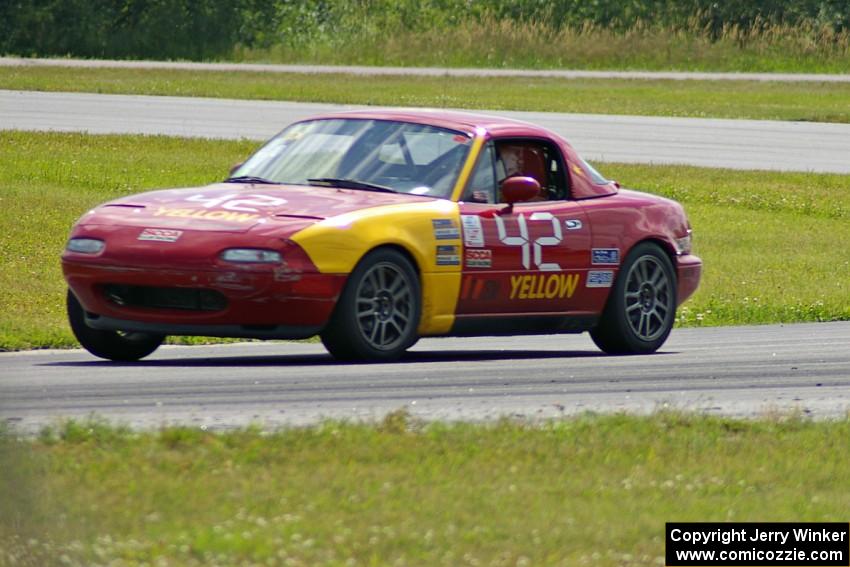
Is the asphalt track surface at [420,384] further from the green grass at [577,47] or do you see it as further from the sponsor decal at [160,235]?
the green grass at [577,47]

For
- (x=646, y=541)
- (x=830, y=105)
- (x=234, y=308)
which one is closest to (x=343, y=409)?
(x=234, y=308)

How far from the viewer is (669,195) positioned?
80.1 feet

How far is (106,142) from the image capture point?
27453 mm

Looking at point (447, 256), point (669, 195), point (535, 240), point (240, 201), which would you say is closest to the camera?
point (240, 201)

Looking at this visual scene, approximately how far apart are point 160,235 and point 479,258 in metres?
1.95

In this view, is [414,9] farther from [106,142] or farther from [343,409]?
[343,409]

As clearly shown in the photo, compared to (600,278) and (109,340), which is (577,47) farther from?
(109,340)

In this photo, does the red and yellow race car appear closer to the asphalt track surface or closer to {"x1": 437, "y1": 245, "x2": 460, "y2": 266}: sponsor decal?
{"x1": 437, "y1": 245, "x2": 460, "y2": 266}: sponsor decal

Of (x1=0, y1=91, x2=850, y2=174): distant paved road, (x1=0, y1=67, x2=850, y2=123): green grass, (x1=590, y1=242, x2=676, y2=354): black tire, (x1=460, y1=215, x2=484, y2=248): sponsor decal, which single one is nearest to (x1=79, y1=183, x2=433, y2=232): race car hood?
(x1=460, y1=215, x2=484, y2=248): sponsor decal

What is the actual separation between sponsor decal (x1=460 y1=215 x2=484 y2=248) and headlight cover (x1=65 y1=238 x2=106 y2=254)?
2066 mm

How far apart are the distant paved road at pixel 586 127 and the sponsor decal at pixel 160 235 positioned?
18352mm

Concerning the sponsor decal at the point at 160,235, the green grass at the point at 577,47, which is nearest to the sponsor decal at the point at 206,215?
the sponsor decal at the point at 160,235

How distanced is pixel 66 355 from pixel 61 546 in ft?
20.4

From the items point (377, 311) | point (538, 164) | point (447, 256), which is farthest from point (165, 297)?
point (538, 164)
